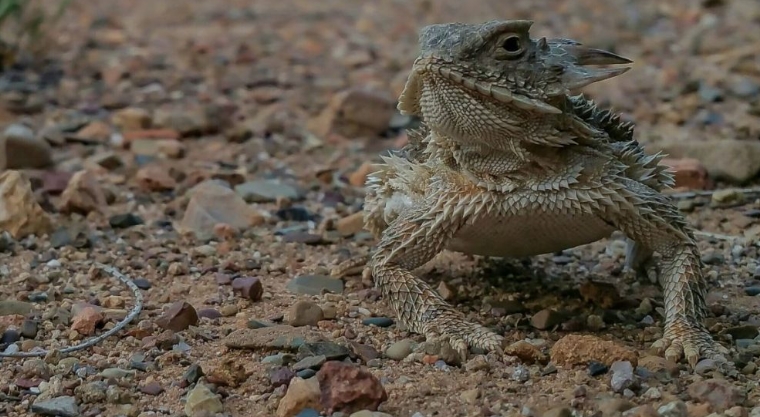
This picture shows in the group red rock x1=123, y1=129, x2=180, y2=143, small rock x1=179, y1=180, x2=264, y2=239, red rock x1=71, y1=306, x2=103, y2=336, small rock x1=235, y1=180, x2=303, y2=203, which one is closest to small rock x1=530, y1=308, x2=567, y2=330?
red rock x1=71, y1=306, x2=103, y2=336

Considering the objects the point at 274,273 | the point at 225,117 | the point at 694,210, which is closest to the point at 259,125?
the point at 225,117

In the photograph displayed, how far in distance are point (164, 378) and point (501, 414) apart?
53.0 inches

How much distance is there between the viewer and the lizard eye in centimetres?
410

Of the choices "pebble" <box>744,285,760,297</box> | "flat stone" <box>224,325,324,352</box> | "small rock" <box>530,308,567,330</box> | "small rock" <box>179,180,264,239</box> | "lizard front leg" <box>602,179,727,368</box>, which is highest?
"lizard front leg" <box>602,179,727,368</box>

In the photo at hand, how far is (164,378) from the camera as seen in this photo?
13.2ft

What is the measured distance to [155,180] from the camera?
695cm

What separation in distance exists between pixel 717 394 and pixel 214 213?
347 cm

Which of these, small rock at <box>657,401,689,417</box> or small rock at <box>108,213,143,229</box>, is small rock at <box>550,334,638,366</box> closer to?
small rock at <box>657,401,689,417</box>

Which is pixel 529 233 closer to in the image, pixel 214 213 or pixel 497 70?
pixel 497 70

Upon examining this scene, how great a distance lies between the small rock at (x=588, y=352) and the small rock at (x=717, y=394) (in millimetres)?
339

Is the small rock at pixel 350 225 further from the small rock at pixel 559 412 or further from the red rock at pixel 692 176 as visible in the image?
the small rock at pixel 559 412

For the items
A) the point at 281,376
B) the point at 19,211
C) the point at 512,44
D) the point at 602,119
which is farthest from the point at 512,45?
the point at 19,211

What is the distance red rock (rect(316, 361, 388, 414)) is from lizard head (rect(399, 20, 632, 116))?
117cm

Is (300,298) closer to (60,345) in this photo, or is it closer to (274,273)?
(274,273)
